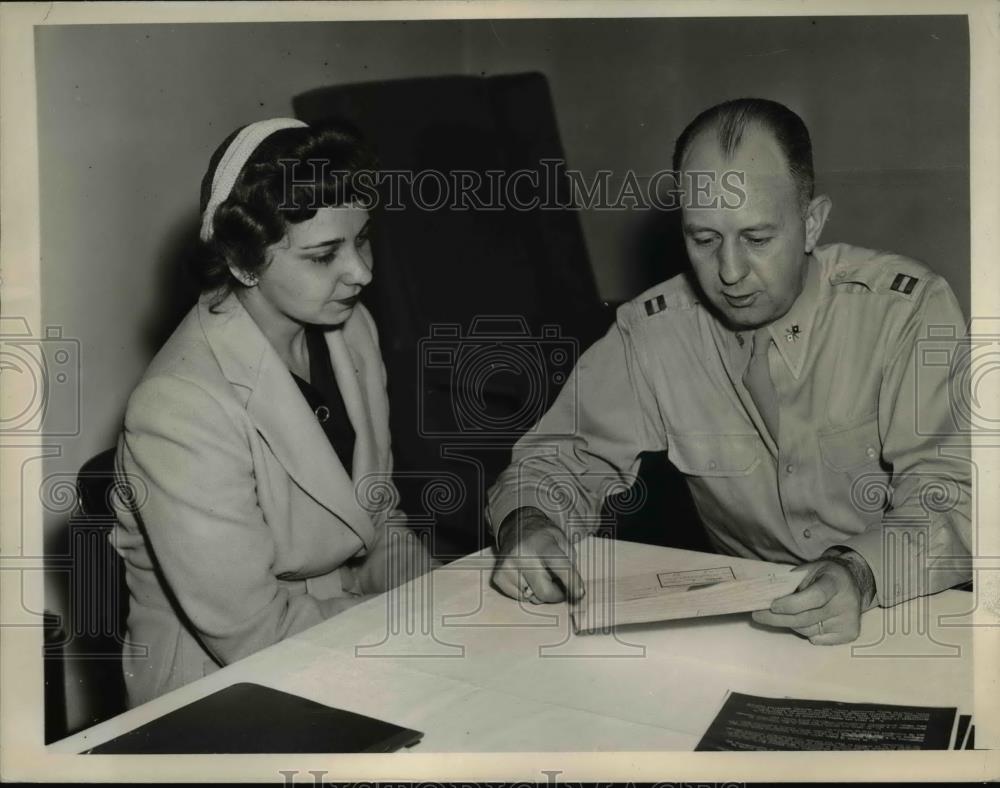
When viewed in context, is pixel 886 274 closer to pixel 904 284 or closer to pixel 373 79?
pixel 904 284

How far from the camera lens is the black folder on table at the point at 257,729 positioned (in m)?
1.34

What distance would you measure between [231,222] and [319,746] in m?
0.91

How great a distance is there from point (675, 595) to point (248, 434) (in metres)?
0.78

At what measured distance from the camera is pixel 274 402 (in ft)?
5.87

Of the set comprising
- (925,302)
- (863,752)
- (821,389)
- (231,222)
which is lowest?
(863,752)

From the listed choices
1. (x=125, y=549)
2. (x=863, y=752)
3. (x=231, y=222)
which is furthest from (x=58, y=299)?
(x=863, y=752)

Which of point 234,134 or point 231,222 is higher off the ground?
point 234,134

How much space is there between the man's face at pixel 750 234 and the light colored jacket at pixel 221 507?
0.80 m

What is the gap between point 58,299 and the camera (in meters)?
1.78

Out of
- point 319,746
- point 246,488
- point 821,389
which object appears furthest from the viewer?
point 821,389

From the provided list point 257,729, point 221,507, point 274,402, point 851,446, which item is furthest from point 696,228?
point 257,729

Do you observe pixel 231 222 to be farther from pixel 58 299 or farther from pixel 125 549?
pixel 125 549

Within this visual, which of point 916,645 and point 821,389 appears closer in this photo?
point 916,645

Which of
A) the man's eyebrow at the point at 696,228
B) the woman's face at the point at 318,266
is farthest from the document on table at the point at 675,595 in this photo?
the woman's face at the point at 318,266
